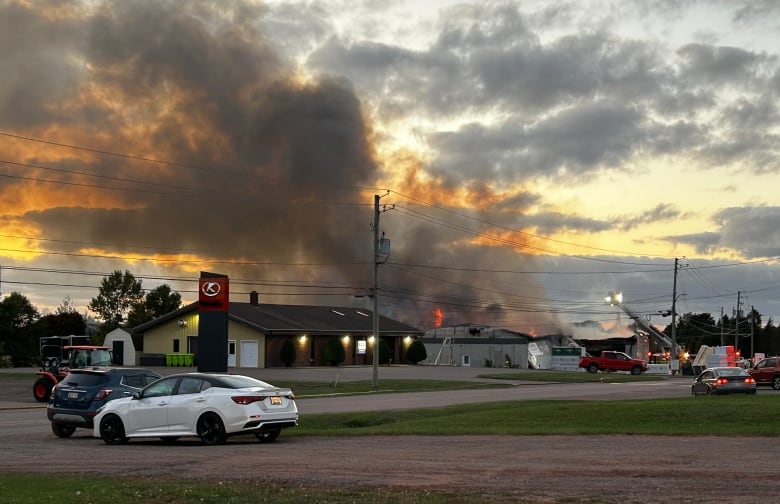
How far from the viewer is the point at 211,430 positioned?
20.5 metres

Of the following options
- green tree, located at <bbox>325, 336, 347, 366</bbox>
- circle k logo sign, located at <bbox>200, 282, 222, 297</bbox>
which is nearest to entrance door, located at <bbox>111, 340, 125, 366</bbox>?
green tree, located at <bbox>325, 336, 347, 366</bbox>

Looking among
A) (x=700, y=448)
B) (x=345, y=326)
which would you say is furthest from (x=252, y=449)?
(x=345, y=326)

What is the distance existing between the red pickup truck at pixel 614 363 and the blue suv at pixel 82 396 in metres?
58.6

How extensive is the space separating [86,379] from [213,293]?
26.0 metres

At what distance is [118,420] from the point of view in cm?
2173

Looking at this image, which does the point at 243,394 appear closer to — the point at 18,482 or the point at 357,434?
the point at 357,434

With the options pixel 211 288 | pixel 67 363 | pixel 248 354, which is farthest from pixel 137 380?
pixel 248 354

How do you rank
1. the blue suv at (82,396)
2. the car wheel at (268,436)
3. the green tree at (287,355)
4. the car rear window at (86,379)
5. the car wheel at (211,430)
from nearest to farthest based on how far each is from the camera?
the car wheel at (211,430) → the car wheel at (268,436) → the blue suv at (82,396) → the car rear window at (86,379) → the green tree at (287,355)

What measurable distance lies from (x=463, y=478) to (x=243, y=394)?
25.4 feet

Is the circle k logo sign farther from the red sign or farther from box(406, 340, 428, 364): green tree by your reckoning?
box(406, 340, 428, 364): green tree

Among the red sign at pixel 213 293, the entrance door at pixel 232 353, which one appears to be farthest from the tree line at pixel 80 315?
the red sign at pixel 213 293

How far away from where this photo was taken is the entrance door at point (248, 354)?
79.2m

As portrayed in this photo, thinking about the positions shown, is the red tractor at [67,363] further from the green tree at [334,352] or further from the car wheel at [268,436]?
the green tree at [334,352]

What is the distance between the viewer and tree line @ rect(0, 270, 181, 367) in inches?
4419
